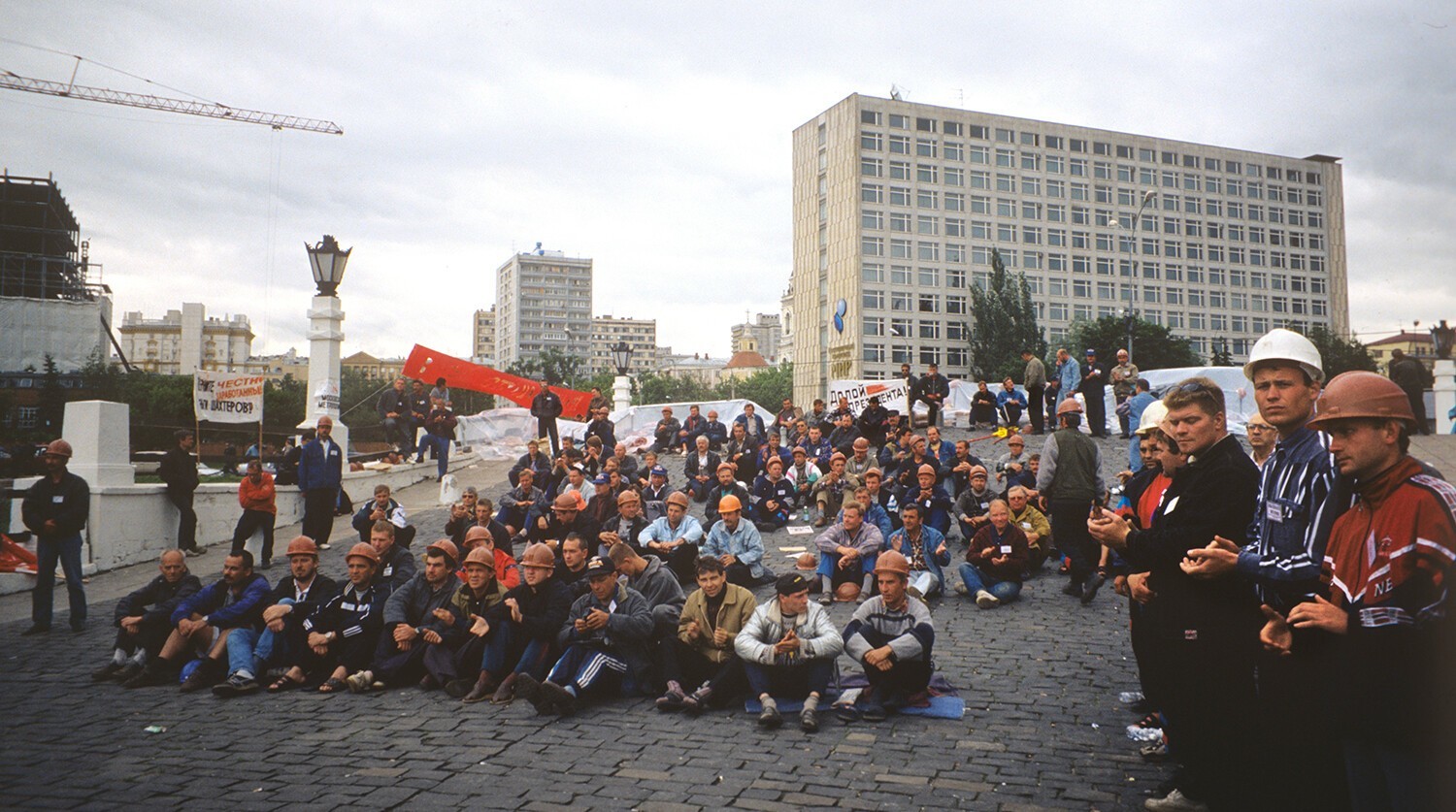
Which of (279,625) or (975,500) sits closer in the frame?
(279,625)

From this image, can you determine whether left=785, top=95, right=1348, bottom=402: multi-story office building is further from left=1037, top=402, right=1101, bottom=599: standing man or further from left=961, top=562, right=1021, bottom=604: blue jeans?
left=1037, top=402, right=1101, bottom=599: standing man

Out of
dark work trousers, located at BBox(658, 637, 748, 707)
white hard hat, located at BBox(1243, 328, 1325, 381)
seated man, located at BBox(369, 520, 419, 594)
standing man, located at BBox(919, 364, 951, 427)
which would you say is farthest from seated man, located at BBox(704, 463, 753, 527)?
white hard hat, located at BBox(1243, 328, 1325, 381)

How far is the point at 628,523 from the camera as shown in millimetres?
A: 12055

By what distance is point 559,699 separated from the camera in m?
6.32

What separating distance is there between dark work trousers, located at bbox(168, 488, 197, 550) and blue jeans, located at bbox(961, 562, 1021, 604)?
442 inches

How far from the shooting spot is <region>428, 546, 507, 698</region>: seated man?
717 centimetres

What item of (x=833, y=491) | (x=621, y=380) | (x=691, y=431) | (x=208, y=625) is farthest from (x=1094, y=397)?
(x=208, y=625)

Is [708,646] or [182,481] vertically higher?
[182,481]

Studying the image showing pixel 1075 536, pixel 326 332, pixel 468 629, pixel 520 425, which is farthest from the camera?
pixel 520 425

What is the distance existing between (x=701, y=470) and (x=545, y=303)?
166471 millimetres

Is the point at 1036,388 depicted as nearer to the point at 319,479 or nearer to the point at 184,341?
the point at 319,479

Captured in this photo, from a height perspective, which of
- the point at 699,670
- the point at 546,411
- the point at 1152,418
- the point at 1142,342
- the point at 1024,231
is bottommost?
the point at 699,670

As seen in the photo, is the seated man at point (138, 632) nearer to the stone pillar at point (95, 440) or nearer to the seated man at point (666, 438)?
the stone pillar at point (95, 440)

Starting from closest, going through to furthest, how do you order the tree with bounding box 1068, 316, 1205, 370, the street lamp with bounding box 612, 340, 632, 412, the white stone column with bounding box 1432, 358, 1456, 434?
the white stone column with bounding box 1432, 358, 1456, 434, the street lamp with bounding box 612, 340, 632, 412, the tree with bounding box 1068, 316, 1205, 370
